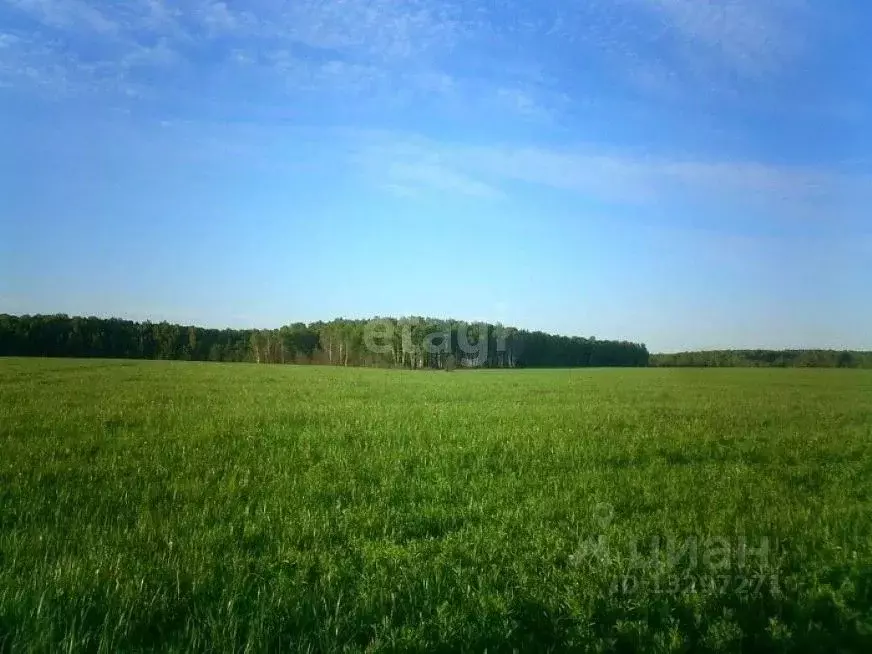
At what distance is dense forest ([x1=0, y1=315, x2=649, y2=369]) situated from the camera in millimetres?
8883

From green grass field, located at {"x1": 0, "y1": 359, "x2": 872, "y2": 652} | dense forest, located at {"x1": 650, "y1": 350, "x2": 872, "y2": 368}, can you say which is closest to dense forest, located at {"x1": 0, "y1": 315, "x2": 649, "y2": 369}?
green grass field, located at {"x1": 0, "y1": 359, "x2": 872, "y2": 652}

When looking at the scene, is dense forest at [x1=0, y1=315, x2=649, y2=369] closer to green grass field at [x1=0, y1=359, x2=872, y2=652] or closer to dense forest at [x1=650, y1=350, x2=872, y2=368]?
green grass field at [x1=0, y1=359, x2=872, y2=652]

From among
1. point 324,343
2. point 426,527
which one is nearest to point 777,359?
point 426,527

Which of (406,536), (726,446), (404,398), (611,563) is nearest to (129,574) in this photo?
(406,536)

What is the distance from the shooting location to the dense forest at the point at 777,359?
816 cm

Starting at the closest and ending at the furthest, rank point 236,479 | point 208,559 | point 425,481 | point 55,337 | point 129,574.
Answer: point 129,574 < point 208,559 < point 236,479 < point 425,481 < point 55,337

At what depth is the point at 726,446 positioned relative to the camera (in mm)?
7902

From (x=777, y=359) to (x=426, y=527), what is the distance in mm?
6370

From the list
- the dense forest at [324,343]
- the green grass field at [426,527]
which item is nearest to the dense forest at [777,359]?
the green grass field at [426,527]

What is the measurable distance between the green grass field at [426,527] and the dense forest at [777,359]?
0.80 ft

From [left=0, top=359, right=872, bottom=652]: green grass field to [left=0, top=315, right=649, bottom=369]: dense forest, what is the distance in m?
0.51

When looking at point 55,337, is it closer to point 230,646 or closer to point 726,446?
point 230,646

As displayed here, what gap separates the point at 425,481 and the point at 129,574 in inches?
123

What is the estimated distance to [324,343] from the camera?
19828 mm
